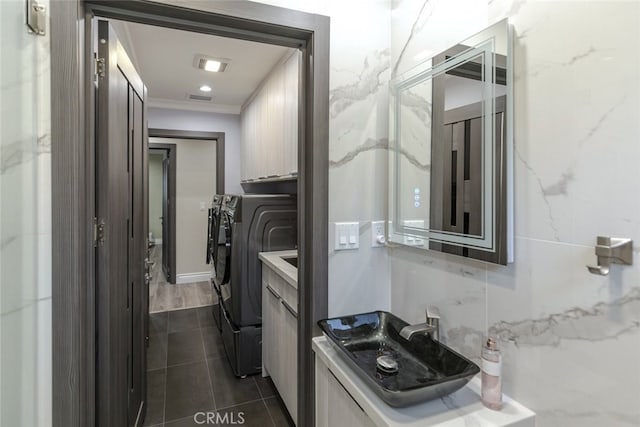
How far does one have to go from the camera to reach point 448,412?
3.24 ft

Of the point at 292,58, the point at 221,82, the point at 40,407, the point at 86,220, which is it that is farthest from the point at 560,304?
the point at 221,82

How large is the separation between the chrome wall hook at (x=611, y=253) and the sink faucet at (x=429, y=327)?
0.55 meters

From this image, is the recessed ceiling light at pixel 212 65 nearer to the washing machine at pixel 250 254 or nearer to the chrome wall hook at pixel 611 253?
the washing machine at pixel 250 254

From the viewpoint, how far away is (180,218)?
521 cm

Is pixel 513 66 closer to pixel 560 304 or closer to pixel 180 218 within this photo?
pixel 560 304

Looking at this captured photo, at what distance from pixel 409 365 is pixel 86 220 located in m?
1.24

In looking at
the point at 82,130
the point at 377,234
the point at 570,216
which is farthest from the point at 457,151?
the point at 82,130

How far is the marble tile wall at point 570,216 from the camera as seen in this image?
0.74 meters

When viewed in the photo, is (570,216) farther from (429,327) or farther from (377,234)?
(377,234)

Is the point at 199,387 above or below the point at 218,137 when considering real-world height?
below

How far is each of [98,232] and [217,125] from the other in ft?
10.8

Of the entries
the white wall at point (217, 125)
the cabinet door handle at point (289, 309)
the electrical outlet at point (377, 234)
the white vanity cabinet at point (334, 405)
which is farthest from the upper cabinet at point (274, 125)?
the white vanity cabinet at point (334, 405)

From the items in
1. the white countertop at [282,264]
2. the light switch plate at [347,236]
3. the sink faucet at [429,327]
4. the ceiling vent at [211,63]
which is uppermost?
the ceiling vent at [211,63]

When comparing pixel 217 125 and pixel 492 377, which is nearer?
pixel 492 377
